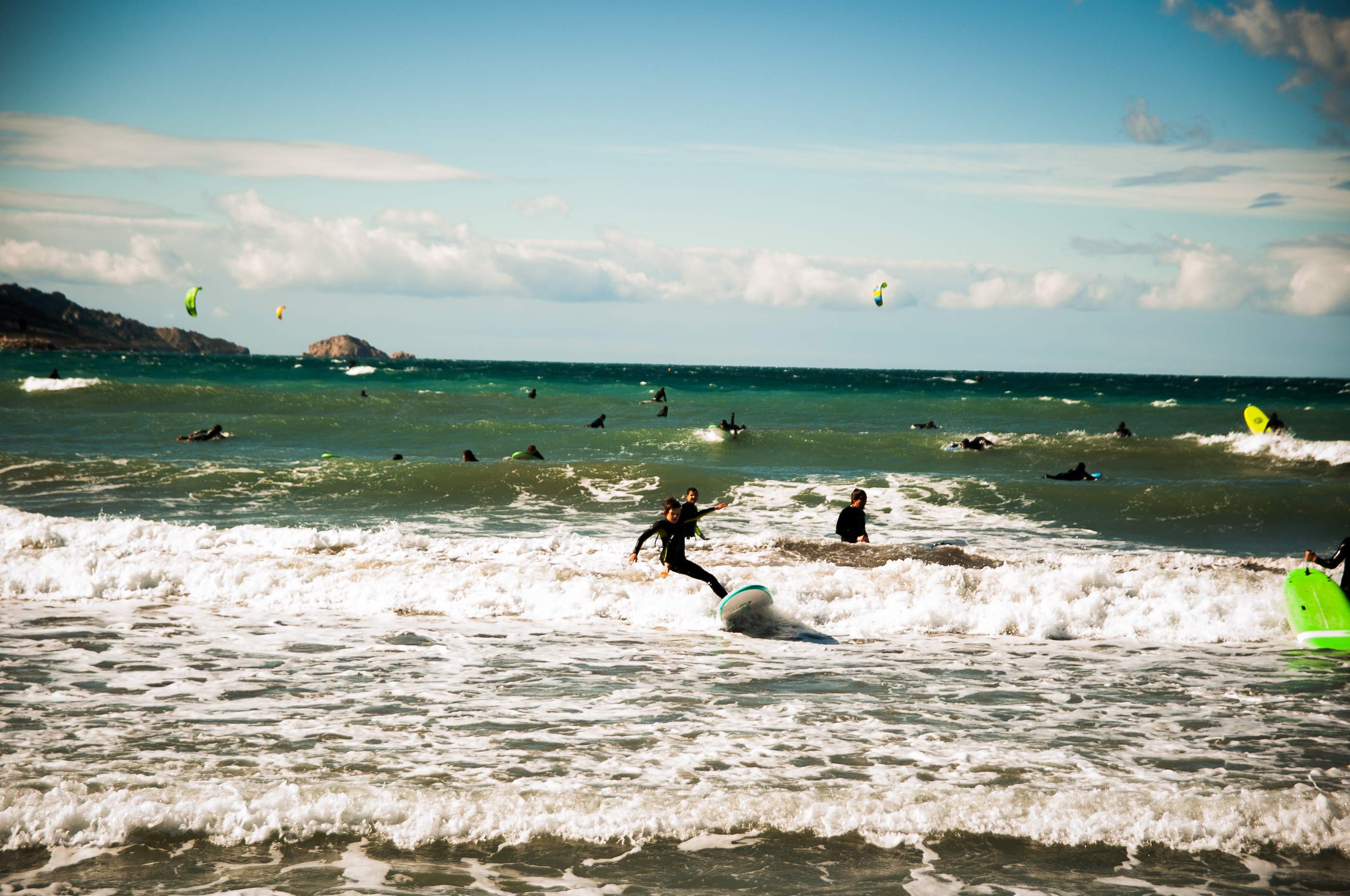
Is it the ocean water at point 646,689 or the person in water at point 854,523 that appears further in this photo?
the person in water at point 854,523

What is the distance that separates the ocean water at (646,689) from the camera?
547 cm

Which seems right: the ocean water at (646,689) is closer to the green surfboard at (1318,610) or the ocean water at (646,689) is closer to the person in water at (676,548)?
the green surfboard at (1318,610)

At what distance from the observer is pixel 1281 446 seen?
3294 centimetres

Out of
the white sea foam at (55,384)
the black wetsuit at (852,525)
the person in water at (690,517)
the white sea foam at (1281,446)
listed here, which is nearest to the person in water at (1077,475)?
the white sea foam at (1281,446)

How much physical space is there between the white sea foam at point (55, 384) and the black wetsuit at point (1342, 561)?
54.2 m

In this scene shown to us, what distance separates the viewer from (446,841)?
5594 mm

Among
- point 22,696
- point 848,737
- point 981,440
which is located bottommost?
point 22,696

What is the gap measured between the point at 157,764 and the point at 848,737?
541 centimetres

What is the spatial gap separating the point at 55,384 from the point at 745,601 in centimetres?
5069

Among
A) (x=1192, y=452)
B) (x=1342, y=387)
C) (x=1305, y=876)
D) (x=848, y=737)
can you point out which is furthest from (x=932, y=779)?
(x=1342, y=387)

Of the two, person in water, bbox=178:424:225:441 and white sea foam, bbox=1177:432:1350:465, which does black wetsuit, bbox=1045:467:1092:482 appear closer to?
white sea foam, bbox=1177:432:1350:465

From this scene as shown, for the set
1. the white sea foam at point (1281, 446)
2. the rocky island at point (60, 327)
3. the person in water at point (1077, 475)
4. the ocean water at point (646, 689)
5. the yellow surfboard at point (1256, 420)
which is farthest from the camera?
the rocky island at point (60, 327)

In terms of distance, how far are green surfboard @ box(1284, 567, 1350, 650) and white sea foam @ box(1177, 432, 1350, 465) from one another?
2365 centimetres

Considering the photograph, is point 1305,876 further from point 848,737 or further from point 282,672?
point 282,672
